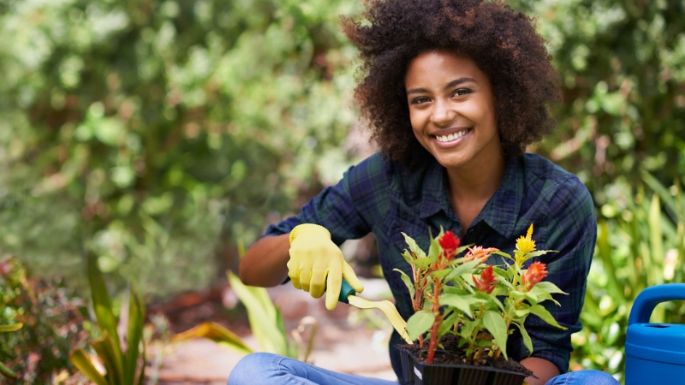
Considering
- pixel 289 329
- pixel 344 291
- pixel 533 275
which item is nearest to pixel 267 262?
pixel 344 291

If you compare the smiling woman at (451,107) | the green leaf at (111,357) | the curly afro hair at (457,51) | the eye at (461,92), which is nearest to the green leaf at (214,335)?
the green leaf at (111,357)

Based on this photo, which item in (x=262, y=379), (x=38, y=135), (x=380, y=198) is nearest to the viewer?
(x=262, y=379)

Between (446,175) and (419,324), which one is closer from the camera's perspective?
(419,324)

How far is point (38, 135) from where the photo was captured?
4633 millimetres

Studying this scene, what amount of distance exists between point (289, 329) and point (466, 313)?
8.57 ft

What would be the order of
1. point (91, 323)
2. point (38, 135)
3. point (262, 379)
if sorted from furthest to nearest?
point (38, 135)
point (91, 323)
point (262, 379)

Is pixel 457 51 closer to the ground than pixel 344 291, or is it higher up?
higher up

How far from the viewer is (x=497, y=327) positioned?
1419 millimetres

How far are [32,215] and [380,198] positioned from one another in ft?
7.18

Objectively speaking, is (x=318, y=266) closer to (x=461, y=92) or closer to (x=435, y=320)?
(x=435, y=320)

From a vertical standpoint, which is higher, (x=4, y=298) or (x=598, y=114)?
(x=598, y=114)

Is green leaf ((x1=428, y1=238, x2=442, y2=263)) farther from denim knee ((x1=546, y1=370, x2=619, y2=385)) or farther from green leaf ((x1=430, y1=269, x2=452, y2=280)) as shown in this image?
denim knee ((x1=546, y1=370, x2=619, y2=385))

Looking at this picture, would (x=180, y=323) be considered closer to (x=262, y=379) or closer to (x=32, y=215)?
(x=32, y=215)

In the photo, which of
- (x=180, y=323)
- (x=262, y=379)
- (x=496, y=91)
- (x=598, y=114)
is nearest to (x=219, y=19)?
(x=180, y=323)
